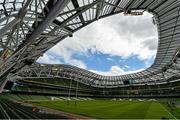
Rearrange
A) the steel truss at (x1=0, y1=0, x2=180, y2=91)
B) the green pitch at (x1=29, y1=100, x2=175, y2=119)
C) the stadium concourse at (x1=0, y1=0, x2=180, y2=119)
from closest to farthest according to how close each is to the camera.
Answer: the steel truss at (x1=0, y1=0, x2=180, y2=91)
the stadium concourse at (x1=0, y1=0, x2=180, y2=119)
the green pitch at (x1=29, y1=100, x2=175, y2=119)

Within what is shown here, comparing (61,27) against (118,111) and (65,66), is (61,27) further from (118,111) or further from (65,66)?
(65,66)

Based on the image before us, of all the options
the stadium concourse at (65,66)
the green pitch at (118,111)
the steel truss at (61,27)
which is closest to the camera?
the steel truss at (61,27)

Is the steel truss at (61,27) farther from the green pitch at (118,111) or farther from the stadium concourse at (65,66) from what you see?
the green pitch at (118,111)

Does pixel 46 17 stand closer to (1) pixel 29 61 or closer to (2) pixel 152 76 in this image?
(1) pixel 29 61

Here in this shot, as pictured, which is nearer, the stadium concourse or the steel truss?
the steel truss

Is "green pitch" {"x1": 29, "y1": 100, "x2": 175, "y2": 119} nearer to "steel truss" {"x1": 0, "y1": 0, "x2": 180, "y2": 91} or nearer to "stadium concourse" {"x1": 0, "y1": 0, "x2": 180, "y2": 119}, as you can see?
"stadium concourse" {"x1": 0, "y1": 0, "x2": 180, "y2": 119}

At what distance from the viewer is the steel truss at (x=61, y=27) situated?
14.3m

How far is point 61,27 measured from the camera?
59.8ft

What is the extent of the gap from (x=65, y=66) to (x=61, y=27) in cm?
7227

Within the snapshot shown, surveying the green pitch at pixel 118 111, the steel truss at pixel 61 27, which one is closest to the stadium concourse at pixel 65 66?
the steel truss at pixel 61 27

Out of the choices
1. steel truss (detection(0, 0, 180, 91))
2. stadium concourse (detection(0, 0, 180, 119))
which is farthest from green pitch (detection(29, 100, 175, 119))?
steel truss (detection(0, 0, 180, 91))

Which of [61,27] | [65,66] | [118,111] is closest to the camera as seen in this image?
[61,27]

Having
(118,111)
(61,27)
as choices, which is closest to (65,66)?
(118,111)

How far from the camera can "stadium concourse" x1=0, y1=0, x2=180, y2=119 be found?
1572cm
